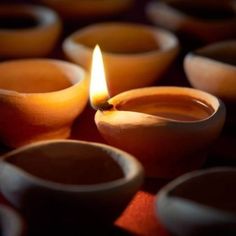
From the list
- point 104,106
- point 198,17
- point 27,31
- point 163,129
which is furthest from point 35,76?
point 198,17

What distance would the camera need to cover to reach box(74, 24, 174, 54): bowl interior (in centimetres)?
118

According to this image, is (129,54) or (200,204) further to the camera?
(129,54)

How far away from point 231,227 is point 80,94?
14.9 inches

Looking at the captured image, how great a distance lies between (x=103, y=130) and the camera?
2.78ft

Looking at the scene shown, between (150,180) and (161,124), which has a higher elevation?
(161,124)

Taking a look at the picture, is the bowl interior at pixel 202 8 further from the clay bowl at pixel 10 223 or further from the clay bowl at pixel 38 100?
the clay bowl at pixel 10 223

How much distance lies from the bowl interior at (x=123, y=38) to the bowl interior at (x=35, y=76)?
0.15 meters

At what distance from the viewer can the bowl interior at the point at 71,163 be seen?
76 centimetres

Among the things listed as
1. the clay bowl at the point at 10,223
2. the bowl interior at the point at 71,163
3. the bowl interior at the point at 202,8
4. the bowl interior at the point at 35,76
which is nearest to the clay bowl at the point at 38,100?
the bowl interior at the point at 35,76

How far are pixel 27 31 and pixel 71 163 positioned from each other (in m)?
0.42

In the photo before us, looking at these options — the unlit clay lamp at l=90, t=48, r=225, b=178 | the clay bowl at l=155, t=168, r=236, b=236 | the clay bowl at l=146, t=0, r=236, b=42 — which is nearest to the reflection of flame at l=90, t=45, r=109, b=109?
the unlit clay lamp at l=90, t=48, r=225, b=178

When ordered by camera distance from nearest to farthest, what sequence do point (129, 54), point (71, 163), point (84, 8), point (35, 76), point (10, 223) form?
Answer: point (10, 223), point (71, 163), point (35, 76), point (129, 54), point (84, 8)

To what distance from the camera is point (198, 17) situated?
4.32ft

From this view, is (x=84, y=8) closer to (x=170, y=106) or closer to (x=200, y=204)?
(x=170, y=106)
